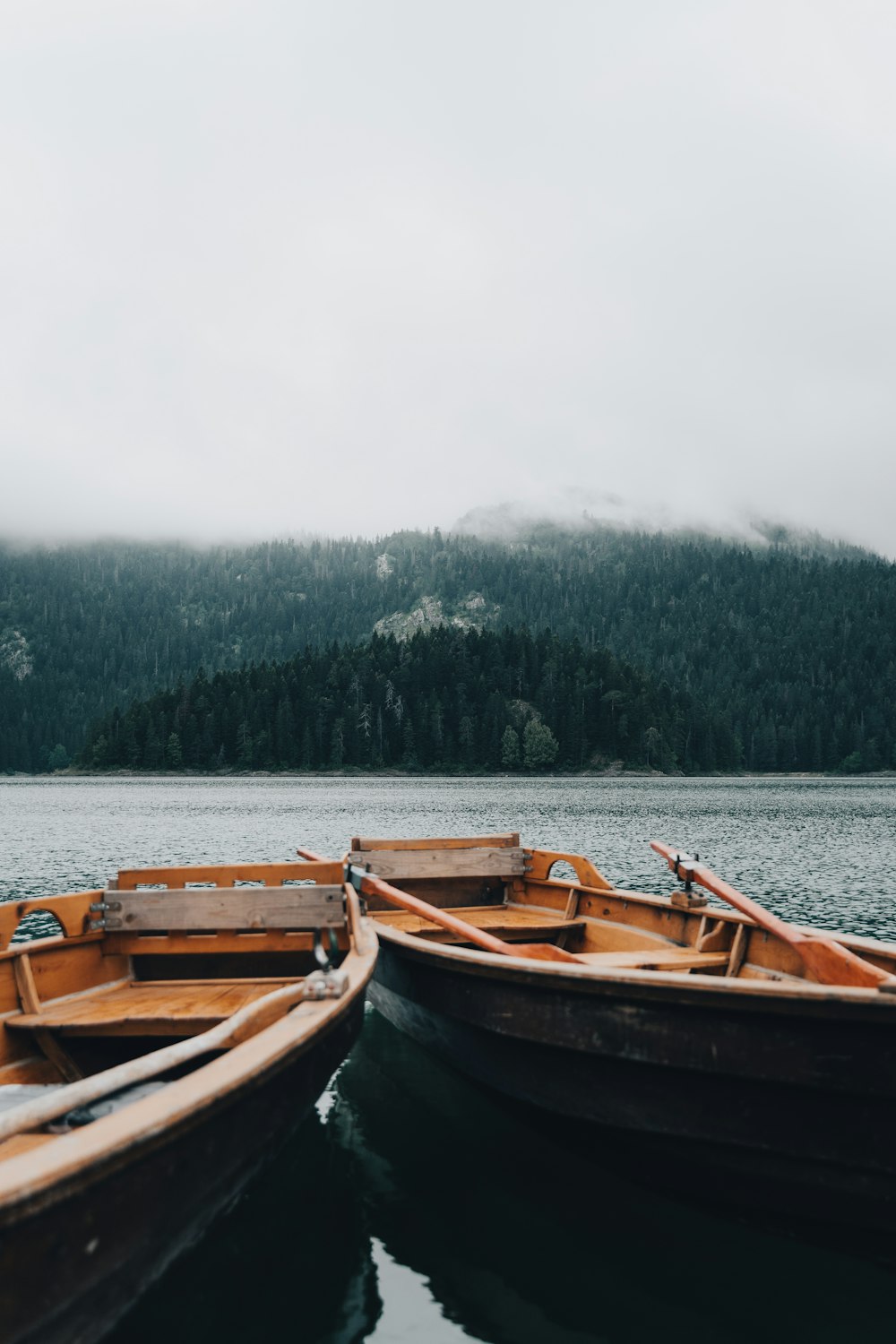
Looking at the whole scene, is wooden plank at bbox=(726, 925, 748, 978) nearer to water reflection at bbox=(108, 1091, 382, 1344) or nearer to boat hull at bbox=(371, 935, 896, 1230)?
boat hull at bbox=(371, 935, 896, 1230)

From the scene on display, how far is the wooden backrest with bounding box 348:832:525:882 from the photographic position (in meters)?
15.4

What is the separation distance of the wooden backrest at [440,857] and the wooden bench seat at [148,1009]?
15.0 feet

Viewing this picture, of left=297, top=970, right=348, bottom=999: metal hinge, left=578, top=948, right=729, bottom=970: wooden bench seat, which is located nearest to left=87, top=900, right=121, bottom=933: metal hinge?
left=297, top=970, right=348, bottom=999: metal hinge

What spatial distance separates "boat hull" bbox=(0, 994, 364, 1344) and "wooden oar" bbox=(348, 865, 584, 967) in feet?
15.0

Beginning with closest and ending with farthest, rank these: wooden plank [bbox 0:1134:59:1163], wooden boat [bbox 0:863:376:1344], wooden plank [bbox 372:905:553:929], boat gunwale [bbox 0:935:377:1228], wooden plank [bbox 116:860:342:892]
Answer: boat gunwale [bbox 0:935:377:1228], wooden boat [bbox 0:863:376:1344], wooden plank [bbox 0:1134:59:1163], wooden plank [bbox 116:860:342:892], wooden plank [bbox 372:905:553:929]

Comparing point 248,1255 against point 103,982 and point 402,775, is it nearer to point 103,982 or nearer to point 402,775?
point 103,982

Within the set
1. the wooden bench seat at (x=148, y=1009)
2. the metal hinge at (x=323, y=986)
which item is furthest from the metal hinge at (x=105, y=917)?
the metal hinge at (x=323, y=986)

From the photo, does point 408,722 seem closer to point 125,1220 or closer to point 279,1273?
point 279,1273

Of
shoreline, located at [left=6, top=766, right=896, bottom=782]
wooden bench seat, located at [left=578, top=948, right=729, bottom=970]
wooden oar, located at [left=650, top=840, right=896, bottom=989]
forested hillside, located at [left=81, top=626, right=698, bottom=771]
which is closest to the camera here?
wooden oar, located at [left=650, top=840, right=896, bottom=989]

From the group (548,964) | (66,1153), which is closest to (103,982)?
(548,964)

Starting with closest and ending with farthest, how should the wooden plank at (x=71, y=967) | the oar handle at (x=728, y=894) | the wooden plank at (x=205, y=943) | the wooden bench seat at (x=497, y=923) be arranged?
the oar handle at (x=728, y=894), the wooden plank at (x=71, y=967), the wooden plank at (x=205, y=943), the wooden bench seat at (x=497, y=923)

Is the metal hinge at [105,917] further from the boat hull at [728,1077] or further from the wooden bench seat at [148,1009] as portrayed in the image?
the boat hull at [728,1077]

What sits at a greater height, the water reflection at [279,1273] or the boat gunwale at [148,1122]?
the boat gunwale at [148,1122]

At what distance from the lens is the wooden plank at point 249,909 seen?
1058 cm
